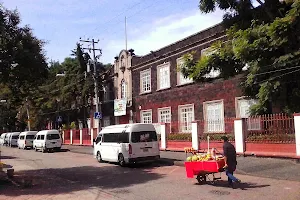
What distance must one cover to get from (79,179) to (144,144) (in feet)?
15.1

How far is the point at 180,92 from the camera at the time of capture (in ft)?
94.5

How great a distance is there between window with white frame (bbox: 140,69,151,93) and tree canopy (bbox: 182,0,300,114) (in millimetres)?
15358

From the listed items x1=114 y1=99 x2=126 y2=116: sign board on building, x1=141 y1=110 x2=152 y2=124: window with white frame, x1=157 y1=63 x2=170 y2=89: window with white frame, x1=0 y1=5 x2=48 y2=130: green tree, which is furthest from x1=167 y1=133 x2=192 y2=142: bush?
x1=114 y1=99 x2=126 y2=116: sign board on building

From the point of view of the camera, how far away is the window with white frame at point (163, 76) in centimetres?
3035

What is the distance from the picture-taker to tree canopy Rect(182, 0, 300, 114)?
1481 cm

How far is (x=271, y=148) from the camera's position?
1681 cm

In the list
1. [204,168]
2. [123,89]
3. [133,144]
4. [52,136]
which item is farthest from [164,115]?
[204,168]

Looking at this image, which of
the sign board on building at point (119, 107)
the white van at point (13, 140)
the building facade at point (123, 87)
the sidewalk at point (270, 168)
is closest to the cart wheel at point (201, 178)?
the sidewalk at point (270, 168)

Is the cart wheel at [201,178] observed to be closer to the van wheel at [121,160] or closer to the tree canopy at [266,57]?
the tree canopy at [266,57]

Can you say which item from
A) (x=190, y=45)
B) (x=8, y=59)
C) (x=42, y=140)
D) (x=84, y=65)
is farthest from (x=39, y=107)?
(x=8, y=59)


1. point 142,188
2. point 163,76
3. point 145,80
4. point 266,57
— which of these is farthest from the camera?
point 145,80

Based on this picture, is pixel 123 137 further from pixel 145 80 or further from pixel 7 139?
pixel 7 139

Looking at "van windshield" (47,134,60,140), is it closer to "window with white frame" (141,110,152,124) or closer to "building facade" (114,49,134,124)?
"building facade" (114,49,134,124)

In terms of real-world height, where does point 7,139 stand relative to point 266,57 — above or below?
below
